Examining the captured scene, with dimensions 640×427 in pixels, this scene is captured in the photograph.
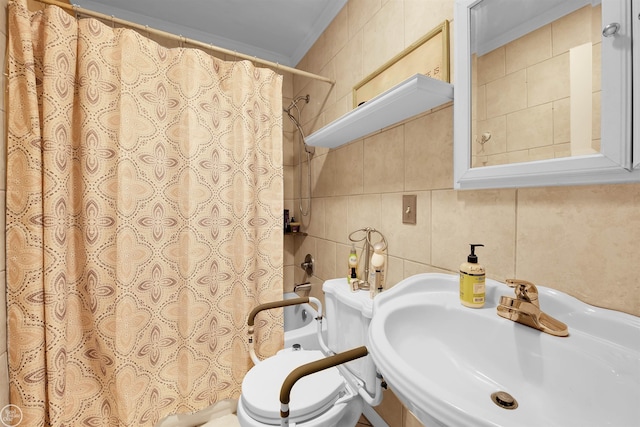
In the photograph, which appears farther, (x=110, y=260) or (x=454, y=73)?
(x=110, y=260)

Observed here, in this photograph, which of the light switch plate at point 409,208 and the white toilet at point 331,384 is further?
the light switch plate at point 409,208

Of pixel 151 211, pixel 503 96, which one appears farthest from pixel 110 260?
pixel 503 96

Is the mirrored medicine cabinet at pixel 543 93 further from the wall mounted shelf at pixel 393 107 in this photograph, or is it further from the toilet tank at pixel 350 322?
the toilet tank at pixel 350 322

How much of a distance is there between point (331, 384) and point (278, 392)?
0.20 metres

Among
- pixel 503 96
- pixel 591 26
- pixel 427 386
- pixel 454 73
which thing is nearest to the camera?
pixel 427 386

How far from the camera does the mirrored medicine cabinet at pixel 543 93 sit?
553 millimetres

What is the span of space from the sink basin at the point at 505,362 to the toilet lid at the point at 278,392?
1.43ft

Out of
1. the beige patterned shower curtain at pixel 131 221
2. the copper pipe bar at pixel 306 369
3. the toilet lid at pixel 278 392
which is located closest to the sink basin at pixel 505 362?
the copper pipe bar at pixel 306 369

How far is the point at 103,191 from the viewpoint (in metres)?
1.14

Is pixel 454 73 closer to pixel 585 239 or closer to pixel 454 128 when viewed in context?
pixel 454 128

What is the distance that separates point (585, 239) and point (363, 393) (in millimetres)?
808

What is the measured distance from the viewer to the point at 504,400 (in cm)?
58

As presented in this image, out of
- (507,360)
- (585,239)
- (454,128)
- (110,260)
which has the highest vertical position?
(454,128)

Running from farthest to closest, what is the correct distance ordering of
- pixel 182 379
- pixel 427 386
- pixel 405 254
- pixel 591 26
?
pixel 182 379 < pixel 405 254 < pixel 591 26 < pixel 427 386
